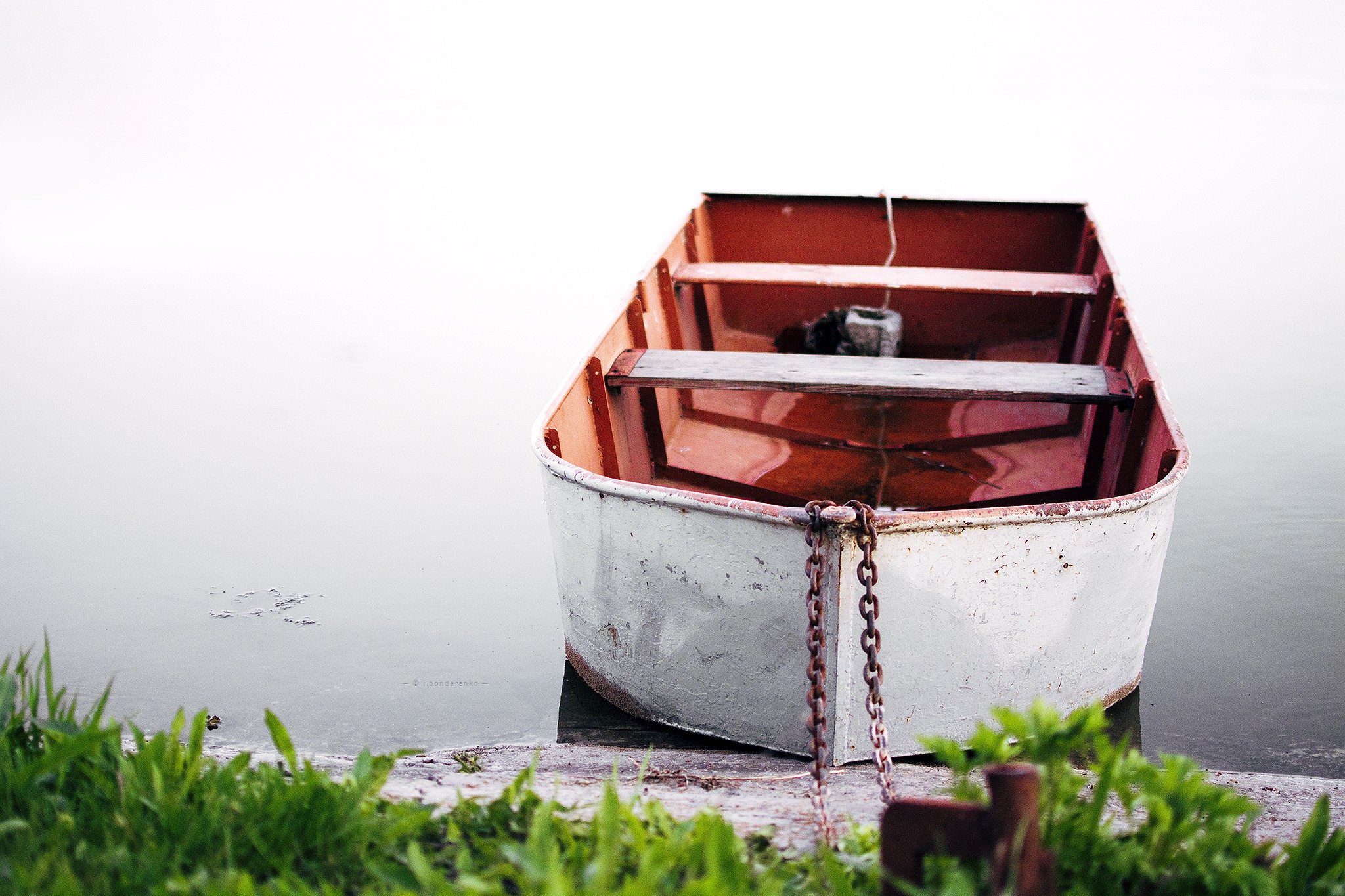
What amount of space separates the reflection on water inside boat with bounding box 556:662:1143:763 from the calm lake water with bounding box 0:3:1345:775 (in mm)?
101

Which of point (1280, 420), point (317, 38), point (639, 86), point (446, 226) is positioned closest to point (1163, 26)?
point (639, 86)

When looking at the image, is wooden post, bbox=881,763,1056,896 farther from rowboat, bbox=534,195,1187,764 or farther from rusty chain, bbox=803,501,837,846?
rowboat, bbox=534,195,1187,764

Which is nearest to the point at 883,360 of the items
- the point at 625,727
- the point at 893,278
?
the point at 893,278

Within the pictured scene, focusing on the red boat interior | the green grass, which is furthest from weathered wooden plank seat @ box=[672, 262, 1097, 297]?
the green grass

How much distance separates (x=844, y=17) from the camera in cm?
3588

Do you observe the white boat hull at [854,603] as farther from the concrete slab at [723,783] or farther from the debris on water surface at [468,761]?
the debris on water surface at [468,761]

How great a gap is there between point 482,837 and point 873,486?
3.08m

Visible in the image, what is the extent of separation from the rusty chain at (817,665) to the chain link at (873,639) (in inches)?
3.7

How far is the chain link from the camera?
242 cm

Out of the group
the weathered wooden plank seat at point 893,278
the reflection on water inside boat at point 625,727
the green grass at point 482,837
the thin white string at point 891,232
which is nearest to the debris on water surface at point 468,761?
the reflection on water inside boat at point 625,727

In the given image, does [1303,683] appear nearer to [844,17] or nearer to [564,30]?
[564,30]

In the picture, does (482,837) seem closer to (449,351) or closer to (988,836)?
(988,836)

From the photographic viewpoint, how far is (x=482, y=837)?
2.11 m

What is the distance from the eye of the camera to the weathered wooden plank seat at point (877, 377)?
401 cm
